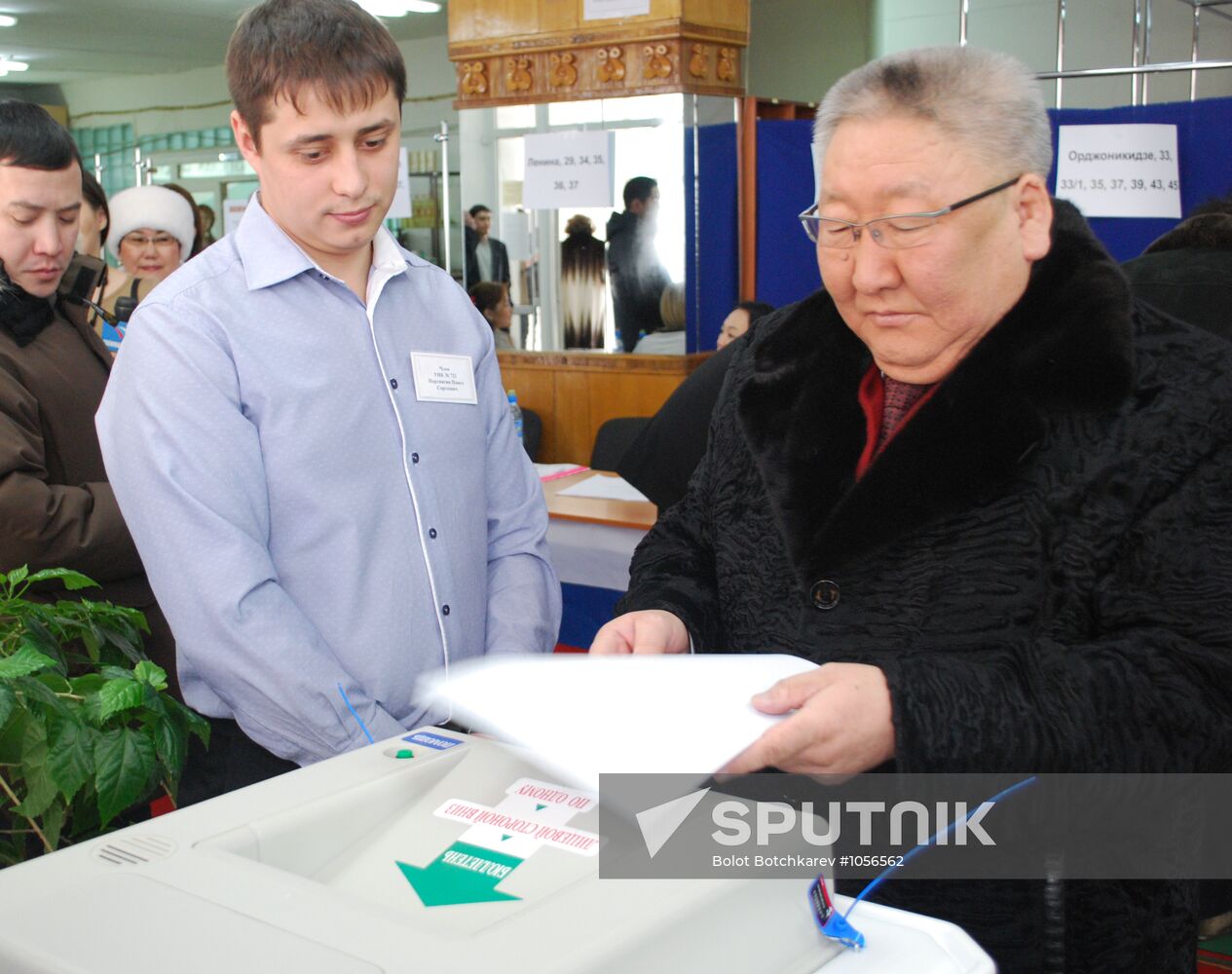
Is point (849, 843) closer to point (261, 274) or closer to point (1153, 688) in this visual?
point (1153, 688)

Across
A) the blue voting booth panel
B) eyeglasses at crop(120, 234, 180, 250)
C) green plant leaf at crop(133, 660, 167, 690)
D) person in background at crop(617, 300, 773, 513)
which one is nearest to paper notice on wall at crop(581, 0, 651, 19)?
the blue voting booth panel

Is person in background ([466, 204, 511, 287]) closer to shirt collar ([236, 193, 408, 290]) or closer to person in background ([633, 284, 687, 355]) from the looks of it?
person in background ([633, 284, 687, 355])

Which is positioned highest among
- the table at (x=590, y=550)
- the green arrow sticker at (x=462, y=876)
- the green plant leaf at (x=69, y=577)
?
the green plant leaf at (x=69, y=577)

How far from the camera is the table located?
10.1 feet

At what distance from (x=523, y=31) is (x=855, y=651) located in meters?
4.64

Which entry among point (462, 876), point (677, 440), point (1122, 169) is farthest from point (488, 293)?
point (462, 876)

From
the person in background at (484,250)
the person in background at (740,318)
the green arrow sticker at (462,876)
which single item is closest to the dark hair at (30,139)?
the green arrow sticker at (462,876)

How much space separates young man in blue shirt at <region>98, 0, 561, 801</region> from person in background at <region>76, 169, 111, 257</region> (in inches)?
69.4

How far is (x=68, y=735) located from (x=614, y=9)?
4.51 m

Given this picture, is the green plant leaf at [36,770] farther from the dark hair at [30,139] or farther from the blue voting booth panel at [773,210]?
the blue voting booth panel at [773,210]

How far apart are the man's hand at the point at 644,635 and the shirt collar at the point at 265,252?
61 centimetres

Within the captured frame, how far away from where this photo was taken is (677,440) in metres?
2.52

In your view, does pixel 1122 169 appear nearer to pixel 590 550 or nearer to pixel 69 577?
pixel 590 550

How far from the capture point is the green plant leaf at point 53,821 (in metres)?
1.14
